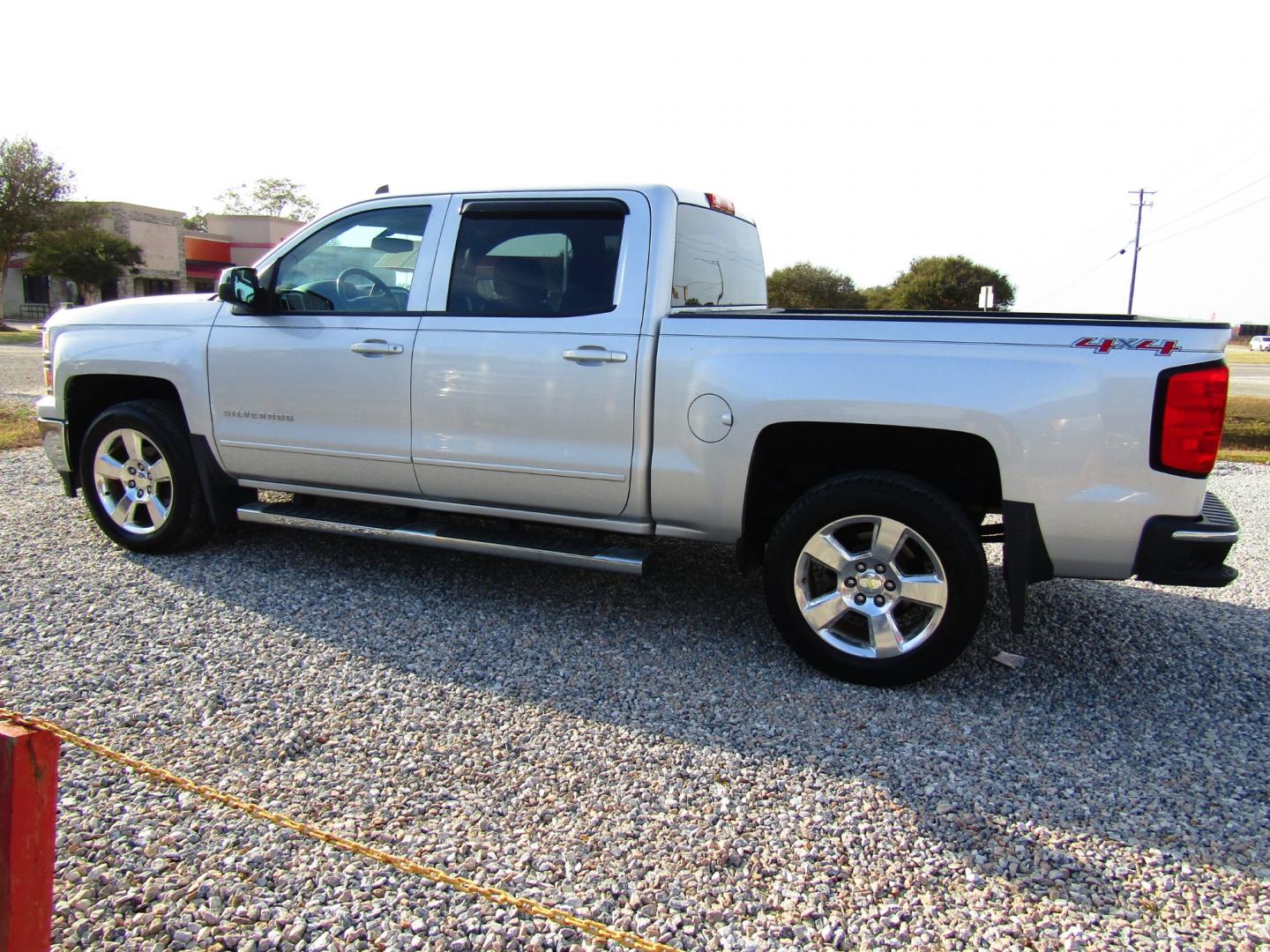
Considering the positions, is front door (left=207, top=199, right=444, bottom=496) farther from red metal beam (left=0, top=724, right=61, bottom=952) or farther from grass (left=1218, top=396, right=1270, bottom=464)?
grass (left=1218, top=396, right=1270, bottom=464)

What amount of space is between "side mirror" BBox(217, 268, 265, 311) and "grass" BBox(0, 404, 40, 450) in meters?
5.11

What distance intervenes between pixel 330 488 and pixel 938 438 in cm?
308

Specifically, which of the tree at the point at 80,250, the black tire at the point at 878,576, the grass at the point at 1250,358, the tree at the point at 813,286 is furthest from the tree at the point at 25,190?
the grass at the point at 1250,358

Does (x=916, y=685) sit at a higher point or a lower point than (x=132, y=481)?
lower

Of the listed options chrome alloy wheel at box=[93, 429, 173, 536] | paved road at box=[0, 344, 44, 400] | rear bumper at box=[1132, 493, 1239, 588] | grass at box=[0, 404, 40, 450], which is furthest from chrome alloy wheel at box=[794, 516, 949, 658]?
paved road at box=[0, 344, 44, 400]

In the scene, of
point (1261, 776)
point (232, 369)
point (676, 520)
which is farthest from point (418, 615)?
point (1261, 776)

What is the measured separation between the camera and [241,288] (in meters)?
4.56

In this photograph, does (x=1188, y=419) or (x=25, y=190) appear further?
(x=25, y=190)

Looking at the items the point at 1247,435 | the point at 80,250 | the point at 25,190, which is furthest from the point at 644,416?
the point at 80,250

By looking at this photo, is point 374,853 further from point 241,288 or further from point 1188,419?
point 241,288

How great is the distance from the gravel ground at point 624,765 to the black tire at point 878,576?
182 mm

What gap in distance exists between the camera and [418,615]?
4320 millimetres

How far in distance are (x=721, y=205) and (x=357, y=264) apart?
1942mm

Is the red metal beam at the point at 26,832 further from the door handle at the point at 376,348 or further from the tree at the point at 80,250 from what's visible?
the tree at the point at 80,250
